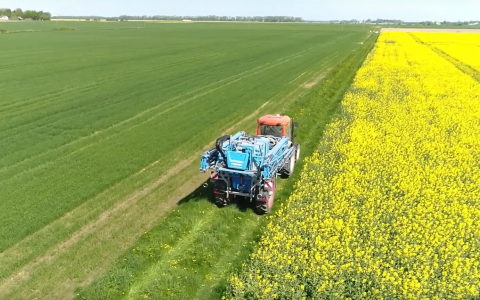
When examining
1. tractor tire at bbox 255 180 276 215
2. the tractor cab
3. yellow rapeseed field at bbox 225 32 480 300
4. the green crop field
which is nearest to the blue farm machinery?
tractor tire at bbox 255 180 276 215

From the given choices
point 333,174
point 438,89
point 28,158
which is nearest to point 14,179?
point 28,158

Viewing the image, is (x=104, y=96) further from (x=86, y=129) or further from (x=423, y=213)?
(x=423, y=213)

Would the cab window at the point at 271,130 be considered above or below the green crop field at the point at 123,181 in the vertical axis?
above

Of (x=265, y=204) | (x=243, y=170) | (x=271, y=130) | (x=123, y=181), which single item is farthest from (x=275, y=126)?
(x=123, y=181)

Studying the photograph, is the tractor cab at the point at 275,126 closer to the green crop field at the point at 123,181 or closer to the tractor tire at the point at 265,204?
the green crop field at the point at 123,181

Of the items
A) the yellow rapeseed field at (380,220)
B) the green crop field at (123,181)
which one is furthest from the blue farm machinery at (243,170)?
the yellow rapeseed field at (380,220)
